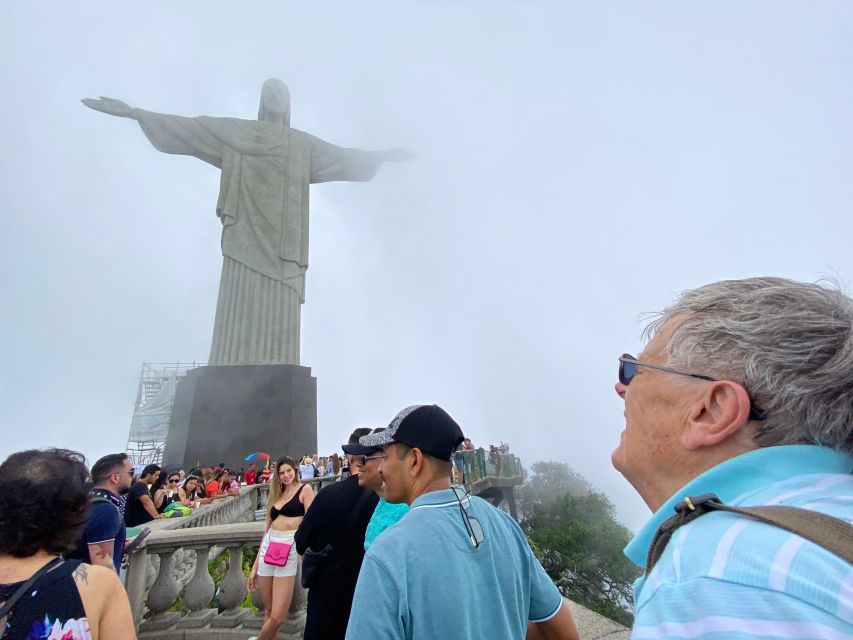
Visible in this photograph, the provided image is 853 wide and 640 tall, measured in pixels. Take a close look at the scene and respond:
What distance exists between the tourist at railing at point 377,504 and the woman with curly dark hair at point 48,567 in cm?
99

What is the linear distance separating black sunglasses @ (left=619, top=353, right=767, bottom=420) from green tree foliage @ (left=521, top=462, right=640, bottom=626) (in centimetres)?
1362

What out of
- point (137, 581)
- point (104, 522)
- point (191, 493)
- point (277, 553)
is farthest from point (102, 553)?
point (191, 493)

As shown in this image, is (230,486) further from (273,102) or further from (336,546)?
(273,102)

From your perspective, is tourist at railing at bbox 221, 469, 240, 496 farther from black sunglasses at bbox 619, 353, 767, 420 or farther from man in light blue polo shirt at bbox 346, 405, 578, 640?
black sunglasses at bbox 619, 353, 767, 420

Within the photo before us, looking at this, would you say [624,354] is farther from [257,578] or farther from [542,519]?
[542,519]

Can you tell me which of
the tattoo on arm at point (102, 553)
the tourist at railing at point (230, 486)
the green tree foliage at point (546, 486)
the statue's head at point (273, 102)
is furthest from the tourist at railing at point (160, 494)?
the green tree foliage at point (546, 486)

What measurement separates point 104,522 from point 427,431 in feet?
6.64

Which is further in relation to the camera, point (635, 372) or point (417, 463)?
point (417, 463)

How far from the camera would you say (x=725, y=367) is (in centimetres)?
95

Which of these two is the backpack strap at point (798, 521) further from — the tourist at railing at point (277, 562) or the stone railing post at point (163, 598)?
the stone railing post at point (163, 598)

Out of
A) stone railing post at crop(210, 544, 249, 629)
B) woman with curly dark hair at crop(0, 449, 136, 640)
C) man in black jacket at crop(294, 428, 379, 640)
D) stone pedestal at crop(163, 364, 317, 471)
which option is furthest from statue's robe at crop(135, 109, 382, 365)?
woman with curly dark hair at crop(0, 449, 136, 640)

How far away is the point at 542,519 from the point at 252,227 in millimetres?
15467

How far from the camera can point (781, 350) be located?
899 mm

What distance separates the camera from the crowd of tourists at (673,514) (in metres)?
0.58
